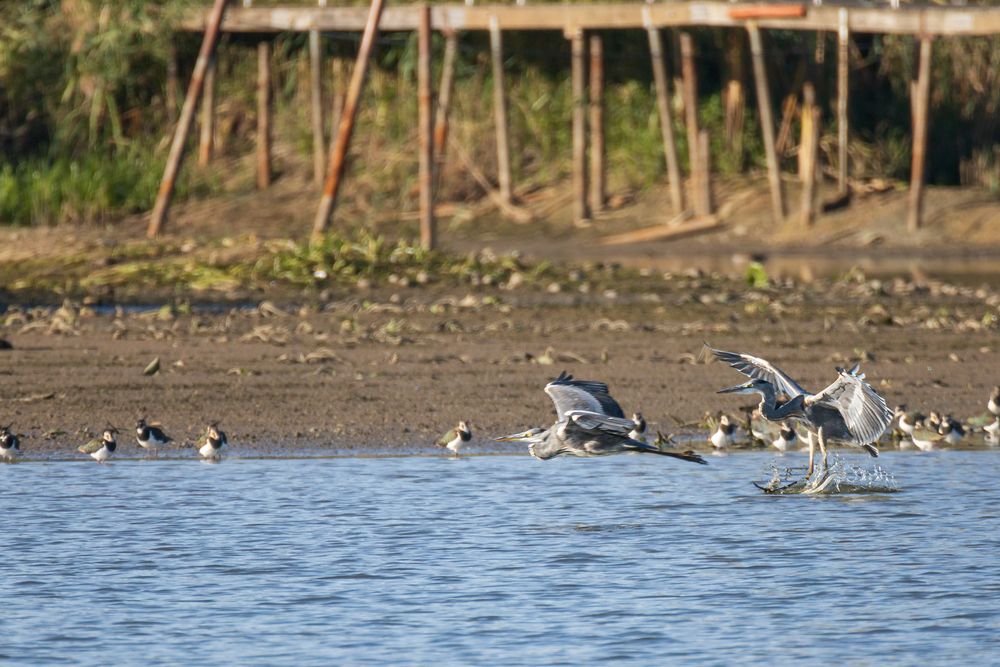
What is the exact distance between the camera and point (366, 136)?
2800 cm

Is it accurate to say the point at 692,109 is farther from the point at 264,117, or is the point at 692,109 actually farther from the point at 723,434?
the point at 723,434

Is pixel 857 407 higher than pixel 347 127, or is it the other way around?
pixel 347 127

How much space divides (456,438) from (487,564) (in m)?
2.05

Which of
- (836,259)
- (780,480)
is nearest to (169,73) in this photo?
(836,259)

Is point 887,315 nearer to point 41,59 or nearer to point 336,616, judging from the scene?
point 336,616

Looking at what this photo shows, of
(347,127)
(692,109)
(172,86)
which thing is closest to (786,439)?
(347,127)

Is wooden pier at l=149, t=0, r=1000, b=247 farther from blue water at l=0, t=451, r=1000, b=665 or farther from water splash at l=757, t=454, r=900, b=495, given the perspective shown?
blue water at l=0, t=451, r=1000, b=665

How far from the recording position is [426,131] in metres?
19.4

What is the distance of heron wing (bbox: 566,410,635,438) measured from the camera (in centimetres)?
812

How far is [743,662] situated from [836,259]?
49.6 feet

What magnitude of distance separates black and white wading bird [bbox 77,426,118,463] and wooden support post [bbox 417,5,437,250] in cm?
943

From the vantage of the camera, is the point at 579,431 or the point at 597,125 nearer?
the point at 579,431

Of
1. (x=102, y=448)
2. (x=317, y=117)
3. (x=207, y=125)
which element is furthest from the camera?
(x=207, y=125)

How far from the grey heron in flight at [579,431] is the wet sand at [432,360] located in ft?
5.24
